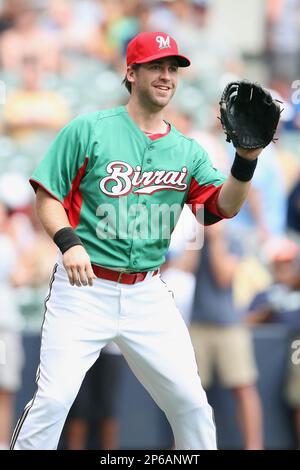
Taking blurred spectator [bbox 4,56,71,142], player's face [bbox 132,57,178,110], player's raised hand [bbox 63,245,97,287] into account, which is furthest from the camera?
Result: blurred spectator [bbox 4,56,71,142]

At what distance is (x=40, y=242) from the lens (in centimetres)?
796

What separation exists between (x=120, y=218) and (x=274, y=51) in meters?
5.99

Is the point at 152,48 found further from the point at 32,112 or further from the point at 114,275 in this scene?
the point at 32,112

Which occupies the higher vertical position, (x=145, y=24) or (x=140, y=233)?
(x=145, y=24)

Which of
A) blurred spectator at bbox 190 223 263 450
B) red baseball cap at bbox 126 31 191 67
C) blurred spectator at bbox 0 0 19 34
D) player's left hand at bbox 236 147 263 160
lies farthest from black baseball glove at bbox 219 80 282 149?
blurred spectator at bbox 0 0 19 34

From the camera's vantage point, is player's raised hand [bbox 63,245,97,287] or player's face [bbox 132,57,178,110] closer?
player's raised hand [bbox 63,245,97,287]

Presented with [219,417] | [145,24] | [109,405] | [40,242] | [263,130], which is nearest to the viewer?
[263,130]

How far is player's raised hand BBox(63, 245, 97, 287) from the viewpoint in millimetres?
3934

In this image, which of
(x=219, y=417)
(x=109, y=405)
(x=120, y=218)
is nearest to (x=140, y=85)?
(x=120, y=218)

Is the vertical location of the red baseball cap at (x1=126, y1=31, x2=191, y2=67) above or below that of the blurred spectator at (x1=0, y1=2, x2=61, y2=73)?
below

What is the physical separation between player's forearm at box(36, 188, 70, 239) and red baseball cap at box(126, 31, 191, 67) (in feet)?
2.40

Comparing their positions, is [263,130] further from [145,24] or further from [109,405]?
[145,24]

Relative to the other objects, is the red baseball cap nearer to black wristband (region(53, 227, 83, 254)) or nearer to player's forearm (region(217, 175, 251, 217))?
player's forearm (region(217, 175, 251, 217))

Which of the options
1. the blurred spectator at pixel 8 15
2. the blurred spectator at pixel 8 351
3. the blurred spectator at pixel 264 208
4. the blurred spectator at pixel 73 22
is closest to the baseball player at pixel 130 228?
the blurred spectator at pixel 8 351
